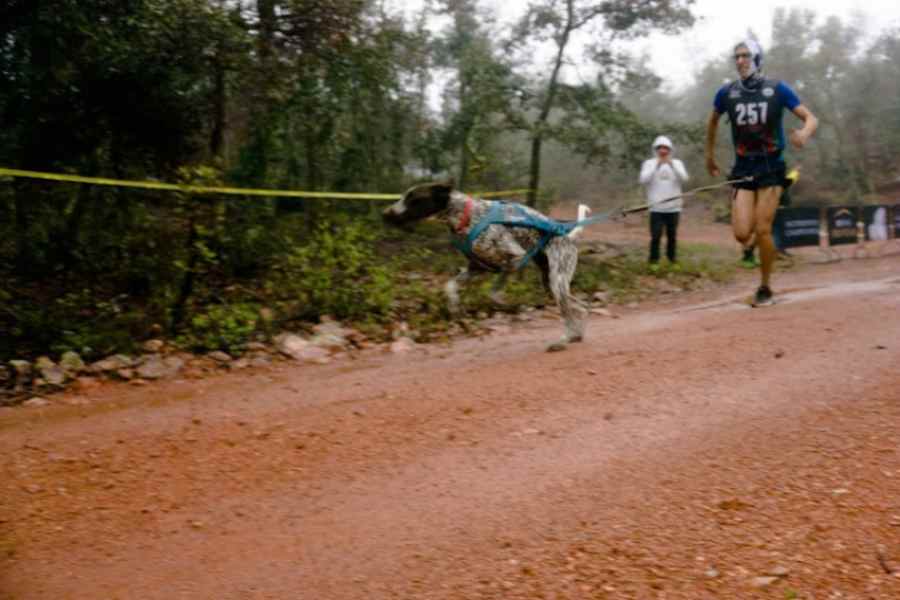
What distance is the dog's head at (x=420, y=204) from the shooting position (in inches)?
241

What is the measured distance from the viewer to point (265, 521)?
3.46 m

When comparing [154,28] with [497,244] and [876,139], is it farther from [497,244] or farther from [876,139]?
[876,139]

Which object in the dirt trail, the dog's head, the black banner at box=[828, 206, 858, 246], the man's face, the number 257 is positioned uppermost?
the man's face

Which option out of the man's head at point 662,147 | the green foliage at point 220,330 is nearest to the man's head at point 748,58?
the man's head at point 662,147

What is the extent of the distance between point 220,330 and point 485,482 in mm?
4061

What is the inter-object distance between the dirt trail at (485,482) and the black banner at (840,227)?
33.0 ft

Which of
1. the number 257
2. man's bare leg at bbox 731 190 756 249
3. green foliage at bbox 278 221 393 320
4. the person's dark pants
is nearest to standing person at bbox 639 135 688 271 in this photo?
the person's dark pants

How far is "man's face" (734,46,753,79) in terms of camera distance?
7.38 meters

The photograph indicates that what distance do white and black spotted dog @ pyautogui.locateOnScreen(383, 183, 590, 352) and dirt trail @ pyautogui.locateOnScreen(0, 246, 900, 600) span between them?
0.72 metres

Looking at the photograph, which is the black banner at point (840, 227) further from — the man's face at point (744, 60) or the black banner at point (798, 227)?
the man's face at point (744, 60)

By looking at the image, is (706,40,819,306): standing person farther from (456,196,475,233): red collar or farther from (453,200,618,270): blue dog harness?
(456,196,475,233): red collar

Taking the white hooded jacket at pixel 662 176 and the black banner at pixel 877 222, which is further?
the black banner at pixel 877 222

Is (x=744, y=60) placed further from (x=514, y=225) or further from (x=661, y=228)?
(x=661, y=228)

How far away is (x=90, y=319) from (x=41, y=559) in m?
4.30
